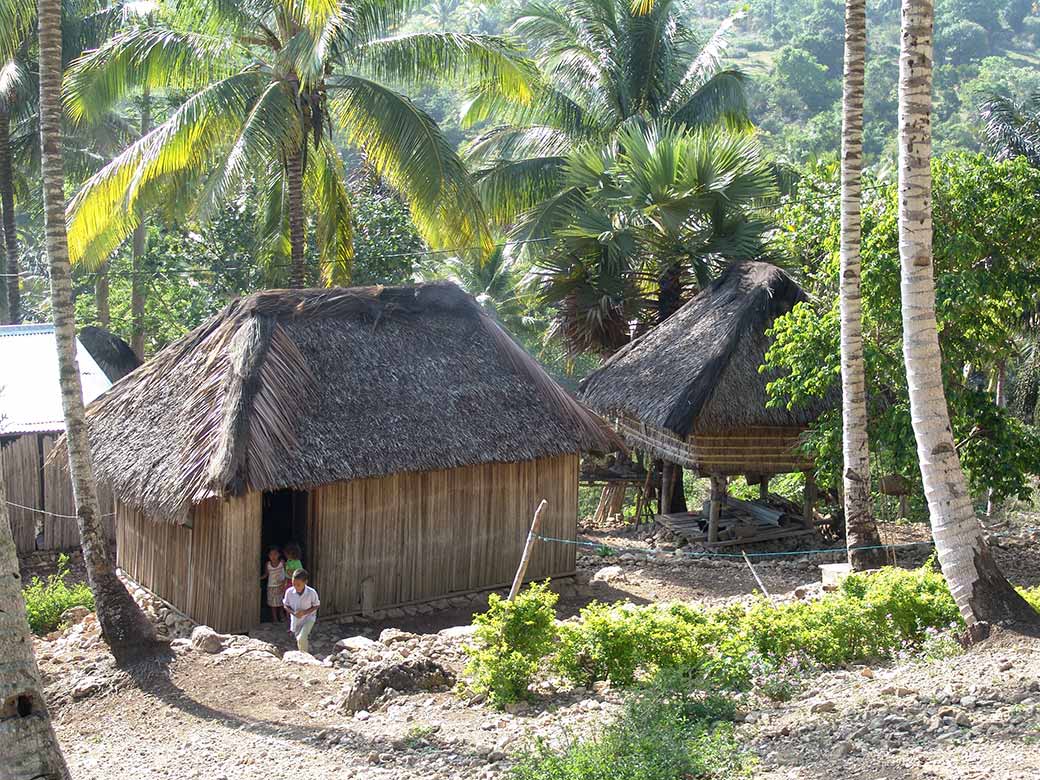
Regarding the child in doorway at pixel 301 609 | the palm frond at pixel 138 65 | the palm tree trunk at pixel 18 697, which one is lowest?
the child in doorway at pixel 301 609

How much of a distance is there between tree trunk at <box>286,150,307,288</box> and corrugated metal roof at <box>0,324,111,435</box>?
3.49m

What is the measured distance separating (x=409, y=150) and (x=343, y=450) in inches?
213

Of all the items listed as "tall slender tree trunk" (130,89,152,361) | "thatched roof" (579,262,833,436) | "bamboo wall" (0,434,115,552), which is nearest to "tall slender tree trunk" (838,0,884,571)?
"thatched roof" (579,262,833,436)

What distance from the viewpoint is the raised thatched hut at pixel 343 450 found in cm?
1209

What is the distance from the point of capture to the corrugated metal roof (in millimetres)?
16547

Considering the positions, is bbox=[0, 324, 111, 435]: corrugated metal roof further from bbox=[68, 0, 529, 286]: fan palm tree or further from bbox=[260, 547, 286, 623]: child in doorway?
bbox=[260, 547, 286, 623]: child in doorway

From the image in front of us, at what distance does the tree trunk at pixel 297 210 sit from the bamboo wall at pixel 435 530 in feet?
18.7

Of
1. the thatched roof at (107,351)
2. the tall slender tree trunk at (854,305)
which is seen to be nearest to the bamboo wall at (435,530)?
the tall slender tree trunk at (854,305)

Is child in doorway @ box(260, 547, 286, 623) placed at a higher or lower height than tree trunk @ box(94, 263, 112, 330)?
lower

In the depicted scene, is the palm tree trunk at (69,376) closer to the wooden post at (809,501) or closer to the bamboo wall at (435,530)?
the bamboo wall at (435,530)

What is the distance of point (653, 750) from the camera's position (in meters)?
6.36

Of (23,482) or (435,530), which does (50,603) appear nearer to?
(23,482)

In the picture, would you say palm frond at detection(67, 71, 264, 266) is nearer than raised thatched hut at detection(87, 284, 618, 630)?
No

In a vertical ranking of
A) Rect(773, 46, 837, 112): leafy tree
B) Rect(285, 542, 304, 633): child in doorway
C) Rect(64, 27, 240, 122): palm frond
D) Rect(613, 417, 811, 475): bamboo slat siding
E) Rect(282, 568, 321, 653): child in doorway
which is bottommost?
Rect(282, 568, 321, 653): child in doorway
